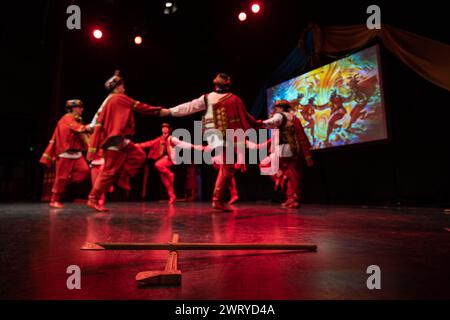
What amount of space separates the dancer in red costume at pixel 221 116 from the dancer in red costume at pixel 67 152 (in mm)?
1983

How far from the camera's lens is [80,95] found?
Answer: 25.6 feet

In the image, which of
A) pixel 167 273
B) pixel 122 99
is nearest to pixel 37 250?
pixel 167 273

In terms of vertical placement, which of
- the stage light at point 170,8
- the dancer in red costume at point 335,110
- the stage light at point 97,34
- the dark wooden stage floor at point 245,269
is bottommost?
the dark wooden stage floor at point 245,269

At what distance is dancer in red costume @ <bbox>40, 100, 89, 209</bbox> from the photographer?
4742 millimetres

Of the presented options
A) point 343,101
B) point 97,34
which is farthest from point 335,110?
point 97,34

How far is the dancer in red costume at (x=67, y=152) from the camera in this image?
4.74 m

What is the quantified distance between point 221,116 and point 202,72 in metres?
4.88

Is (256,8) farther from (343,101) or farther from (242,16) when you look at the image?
(343,101)

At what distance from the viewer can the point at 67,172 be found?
484 cm

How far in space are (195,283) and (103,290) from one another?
0.25m

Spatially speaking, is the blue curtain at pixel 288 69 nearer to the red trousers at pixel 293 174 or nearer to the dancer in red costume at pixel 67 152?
the red trousers at pixel 293 174

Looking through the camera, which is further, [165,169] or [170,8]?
[165,169]

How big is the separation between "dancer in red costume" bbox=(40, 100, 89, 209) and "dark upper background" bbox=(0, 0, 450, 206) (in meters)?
2.74

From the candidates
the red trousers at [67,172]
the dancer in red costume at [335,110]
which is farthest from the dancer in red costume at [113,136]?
the dancer in red costume at [335,110]
